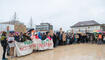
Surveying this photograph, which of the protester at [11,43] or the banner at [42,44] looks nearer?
the protester at [11,43]

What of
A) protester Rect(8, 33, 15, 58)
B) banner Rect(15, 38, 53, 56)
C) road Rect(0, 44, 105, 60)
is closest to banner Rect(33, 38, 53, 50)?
banner Rect(15, 38, 53, 56)

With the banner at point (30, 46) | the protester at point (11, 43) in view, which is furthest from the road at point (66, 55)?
the protester at point (11, 43)

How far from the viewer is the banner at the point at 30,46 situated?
591 cm

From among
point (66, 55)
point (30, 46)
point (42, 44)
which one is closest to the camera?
point (66, 55)

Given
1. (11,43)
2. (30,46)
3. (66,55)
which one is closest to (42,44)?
(30,46)

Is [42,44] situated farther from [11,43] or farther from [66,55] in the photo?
[11,43]

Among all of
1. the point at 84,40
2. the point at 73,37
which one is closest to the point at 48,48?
the point at 73,37

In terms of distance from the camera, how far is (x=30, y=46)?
22.6 ft

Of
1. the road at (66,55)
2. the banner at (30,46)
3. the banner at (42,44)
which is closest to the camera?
the road at (66,55)

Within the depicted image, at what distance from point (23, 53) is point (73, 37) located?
29.6 feet

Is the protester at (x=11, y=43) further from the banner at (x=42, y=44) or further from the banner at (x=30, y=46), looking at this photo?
the banner at (x=42, y=44)

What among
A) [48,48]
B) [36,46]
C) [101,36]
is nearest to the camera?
[36,46]

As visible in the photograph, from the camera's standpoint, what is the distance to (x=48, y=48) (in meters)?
8.56

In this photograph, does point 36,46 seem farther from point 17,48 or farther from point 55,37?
point 55,37
